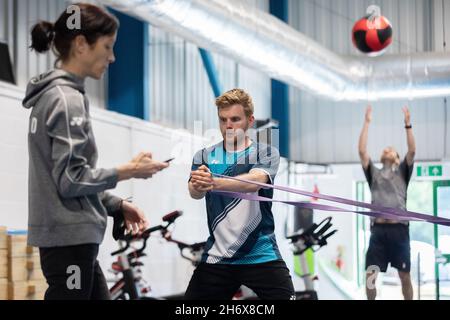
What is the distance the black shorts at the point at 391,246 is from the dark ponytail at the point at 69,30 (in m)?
3.96

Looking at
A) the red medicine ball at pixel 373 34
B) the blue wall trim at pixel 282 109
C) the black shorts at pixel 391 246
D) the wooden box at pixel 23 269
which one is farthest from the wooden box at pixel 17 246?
the blue wall trim at pixel 282 109

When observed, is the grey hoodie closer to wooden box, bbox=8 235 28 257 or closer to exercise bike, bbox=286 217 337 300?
wooden box, bbox=8 235 28 257

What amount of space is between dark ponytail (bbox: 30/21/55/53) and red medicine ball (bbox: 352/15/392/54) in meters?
5.28

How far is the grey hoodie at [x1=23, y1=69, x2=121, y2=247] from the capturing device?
7.14 feet

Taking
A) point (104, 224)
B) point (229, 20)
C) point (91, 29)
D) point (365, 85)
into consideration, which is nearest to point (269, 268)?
point (104, 224)

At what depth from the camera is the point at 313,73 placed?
9.38 metres

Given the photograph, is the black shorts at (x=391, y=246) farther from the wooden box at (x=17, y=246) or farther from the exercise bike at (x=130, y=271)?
the wooden box at (x=17, y=246)

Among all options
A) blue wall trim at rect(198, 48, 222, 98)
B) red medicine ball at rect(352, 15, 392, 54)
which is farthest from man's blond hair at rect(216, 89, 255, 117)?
Result: blue wall trim at rect(198, 48, 222, 98)

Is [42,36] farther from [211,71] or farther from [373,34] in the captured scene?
[211,71]

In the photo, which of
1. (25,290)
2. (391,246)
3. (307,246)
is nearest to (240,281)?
(25,290)
